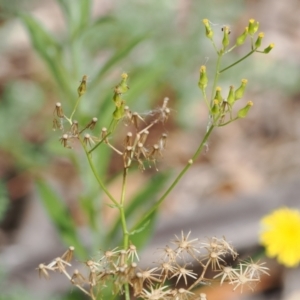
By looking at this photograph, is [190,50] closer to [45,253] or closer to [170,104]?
[170,104]

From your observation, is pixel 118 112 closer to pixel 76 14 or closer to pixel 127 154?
pixel 127 154

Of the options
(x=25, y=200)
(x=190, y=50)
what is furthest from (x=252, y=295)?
(x=190, y=50)

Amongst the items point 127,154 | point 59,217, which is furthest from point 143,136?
point 59,217

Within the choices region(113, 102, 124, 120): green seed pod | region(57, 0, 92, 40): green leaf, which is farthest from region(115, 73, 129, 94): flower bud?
region(57, 0, 92, 40): green leaf

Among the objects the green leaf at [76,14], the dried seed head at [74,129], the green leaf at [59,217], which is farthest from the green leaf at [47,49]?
the dried seed head at [74,129]

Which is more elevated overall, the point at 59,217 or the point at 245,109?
the point at 59,217

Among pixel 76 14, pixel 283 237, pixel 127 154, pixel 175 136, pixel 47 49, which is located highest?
pixel 175 136
